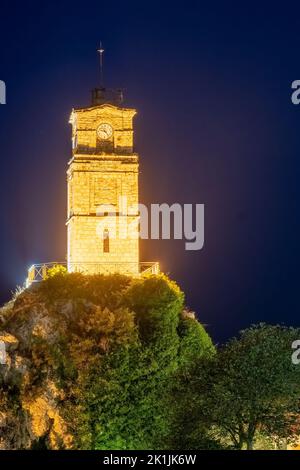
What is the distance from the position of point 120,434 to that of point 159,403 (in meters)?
2.43

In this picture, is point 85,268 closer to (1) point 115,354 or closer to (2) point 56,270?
(2) point 56,270

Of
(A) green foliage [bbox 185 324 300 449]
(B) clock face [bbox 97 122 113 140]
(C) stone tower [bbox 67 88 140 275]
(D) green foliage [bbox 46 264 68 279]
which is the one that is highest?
(B) clock face [bbox 97 122 113 140]

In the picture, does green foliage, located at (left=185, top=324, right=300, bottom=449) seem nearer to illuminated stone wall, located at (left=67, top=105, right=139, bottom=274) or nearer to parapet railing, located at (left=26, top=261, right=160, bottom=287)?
parapet railing, located at (left=26, top=261, right=160, bottom=287)

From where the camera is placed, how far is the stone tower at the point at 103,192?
51.7 m

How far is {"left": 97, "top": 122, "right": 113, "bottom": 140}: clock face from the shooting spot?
5344cm

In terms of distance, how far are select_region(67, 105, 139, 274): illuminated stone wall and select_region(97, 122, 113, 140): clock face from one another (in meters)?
0.20

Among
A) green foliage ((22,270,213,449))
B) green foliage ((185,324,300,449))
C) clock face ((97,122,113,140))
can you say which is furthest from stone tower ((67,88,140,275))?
green foliage ((185,324,300,449))

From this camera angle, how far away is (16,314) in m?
46.5

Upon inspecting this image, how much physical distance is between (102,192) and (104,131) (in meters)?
3.81

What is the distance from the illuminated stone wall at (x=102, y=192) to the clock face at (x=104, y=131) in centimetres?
20

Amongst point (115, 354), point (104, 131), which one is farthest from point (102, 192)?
point (115, 354)

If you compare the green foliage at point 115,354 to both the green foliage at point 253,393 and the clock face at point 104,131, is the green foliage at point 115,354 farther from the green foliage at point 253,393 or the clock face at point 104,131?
the clock face at point 104,131

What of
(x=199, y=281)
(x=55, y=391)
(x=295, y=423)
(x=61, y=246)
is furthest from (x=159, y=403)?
(x=199, y=281)

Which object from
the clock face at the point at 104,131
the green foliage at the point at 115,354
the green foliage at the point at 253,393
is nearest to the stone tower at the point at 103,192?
the clock face at the point at 104,131
